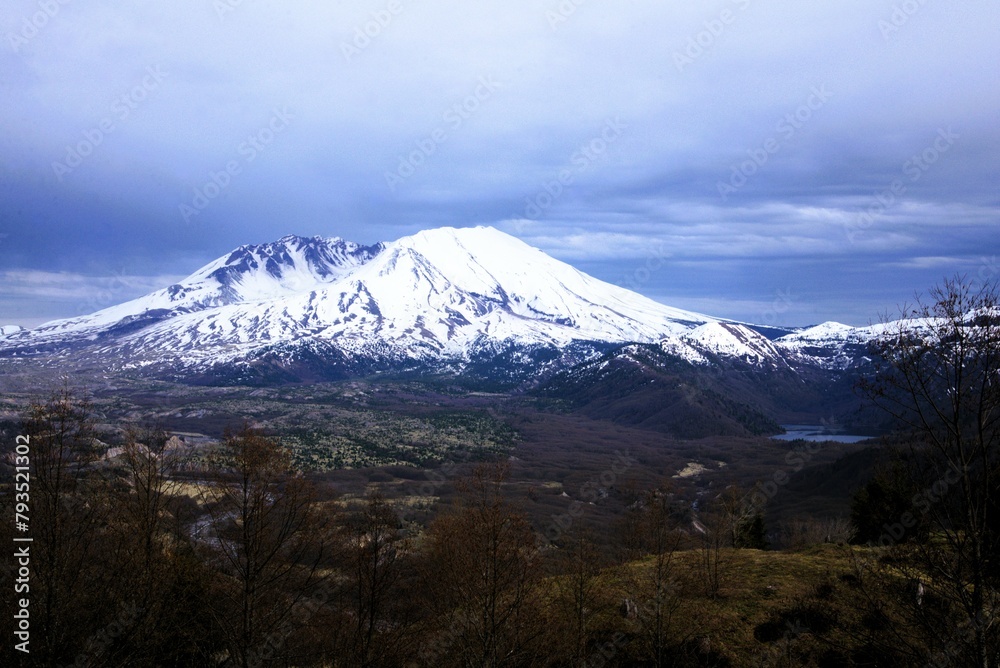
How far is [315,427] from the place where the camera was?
598 ft

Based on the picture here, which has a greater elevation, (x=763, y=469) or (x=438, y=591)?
(x=438, y=591)

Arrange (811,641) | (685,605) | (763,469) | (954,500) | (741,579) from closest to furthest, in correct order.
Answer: (954,500) → (811,641) → (685,605) → (741,579) → (763,469)

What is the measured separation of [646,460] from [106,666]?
532 feet

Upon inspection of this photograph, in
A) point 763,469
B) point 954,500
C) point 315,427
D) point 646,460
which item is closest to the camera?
point 954,500

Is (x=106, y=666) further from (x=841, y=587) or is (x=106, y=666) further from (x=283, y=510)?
(x=841, y=587)

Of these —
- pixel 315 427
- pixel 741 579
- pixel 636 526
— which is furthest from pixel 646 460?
pixel 741 579

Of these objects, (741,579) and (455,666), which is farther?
(741,579)

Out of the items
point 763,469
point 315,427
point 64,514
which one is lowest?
point 763,469

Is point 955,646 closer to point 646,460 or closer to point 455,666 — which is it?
point 455,666

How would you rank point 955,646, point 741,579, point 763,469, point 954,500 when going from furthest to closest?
point 763,469, point 741,579, point 954,500, point 955,646

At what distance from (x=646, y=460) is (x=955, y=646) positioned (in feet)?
535

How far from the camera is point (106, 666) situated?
16000 millimetres

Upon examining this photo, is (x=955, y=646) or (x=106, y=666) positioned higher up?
(x=955, y=646)

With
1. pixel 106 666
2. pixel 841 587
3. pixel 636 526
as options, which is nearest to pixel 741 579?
pixel 841 587
